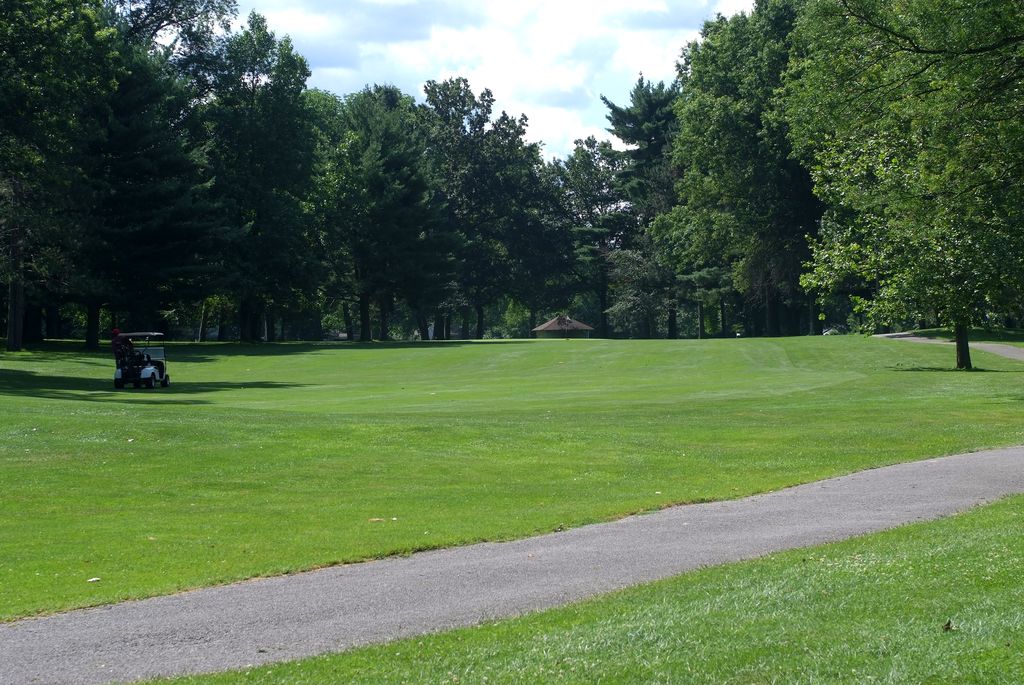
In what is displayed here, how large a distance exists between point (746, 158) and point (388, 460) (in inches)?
2040

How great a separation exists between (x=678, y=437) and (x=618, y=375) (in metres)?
25.8

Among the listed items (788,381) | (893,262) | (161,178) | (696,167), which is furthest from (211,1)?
(893,262)

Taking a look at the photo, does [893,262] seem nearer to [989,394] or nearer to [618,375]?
[989,394]

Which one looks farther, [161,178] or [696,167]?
[696,167]

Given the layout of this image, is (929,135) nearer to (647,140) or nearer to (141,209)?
(141,209)

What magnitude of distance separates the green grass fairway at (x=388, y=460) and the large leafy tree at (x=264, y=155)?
1402 inches

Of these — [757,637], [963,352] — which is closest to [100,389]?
[963,352]

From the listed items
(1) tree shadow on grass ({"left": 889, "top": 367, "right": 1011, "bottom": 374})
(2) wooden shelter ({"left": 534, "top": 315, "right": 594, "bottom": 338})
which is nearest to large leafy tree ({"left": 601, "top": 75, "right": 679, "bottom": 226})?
(2) wooden shelter ({"left": 534, "top": 315, "right": 594, "bottom": 338})

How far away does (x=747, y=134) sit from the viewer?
218 ft

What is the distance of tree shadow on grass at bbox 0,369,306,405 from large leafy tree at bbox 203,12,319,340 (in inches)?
1093

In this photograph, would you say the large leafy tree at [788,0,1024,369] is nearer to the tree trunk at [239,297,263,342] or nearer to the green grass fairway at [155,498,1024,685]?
the green grass fairway at [155,498,1024,685]

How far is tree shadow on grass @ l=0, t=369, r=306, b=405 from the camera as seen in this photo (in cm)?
3356

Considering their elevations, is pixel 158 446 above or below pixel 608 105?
below

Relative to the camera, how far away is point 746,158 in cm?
6662
